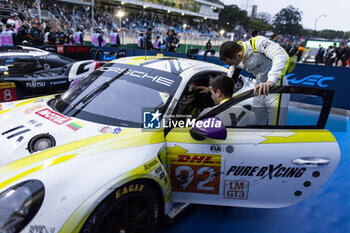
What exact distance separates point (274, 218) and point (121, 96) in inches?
74.8

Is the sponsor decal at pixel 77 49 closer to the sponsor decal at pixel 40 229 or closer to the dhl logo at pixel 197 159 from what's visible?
the dhl logo at pixel 197 159

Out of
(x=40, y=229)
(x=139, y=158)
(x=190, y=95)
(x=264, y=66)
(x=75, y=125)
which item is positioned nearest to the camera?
(x=40, y=229)

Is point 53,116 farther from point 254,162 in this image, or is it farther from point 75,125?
point 254,162

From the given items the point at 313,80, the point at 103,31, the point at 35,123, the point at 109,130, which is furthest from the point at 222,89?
the point at 103,31

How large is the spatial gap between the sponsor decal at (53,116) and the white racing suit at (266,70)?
64.8 inches

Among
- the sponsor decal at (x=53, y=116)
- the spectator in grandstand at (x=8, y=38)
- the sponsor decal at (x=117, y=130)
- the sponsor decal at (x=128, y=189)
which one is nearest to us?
the sponsor decal at (x=128, y=189)

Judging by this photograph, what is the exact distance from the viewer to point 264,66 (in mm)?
2982

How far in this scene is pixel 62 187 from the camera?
1.40 metres

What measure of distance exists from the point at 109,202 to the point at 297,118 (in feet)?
16.8

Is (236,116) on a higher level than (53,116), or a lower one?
higher

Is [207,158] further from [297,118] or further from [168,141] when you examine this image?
[297,118]

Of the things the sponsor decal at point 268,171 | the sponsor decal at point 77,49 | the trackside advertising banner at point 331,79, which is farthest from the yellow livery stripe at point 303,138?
the sponsor decal at point 77,49

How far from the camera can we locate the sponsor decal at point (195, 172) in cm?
195

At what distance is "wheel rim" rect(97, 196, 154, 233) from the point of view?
1.57m
